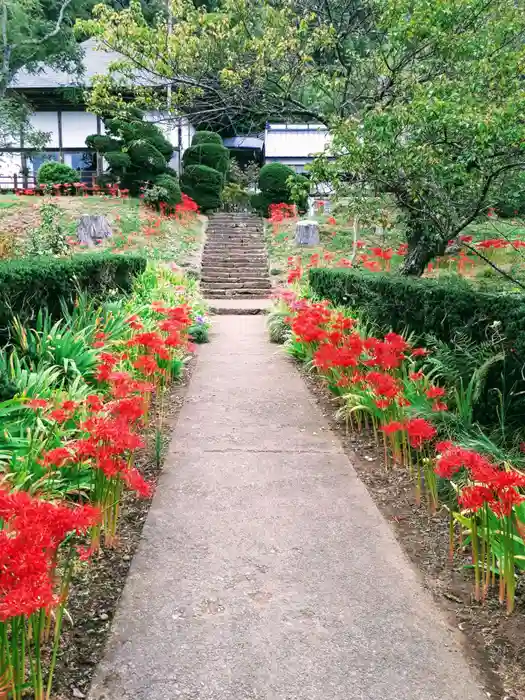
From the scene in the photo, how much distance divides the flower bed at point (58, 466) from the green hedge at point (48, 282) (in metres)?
0.18

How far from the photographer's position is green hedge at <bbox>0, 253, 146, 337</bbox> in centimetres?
458

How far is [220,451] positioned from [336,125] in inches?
161

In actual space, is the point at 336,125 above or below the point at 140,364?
above

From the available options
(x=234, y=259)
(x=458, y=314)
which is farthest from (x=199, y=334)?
(x=234, y=259)

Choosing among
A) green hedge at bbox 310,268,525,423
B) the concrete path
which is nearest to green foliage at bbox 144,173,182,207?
green hedge at bbox 310,268,525,423

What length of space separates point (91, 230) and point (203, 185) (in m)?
6.77

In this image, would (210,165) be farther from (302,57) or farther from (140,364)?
(140,364)

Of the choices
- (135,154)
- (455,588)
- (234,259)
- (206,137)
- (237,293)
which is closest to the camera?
(455,588)

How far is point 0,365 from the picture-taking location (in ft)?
12.7

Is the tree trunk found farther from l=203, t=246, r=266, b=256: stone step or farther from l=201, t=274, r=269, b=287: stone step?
l=203, t=246, r=266, b=256: stone step

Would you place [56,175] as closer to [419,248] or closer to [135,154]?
[135,154]

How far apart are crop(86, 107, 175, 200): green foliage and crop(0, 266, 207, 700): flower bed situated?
1337 centimetres

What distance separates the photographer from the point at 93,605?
227cm

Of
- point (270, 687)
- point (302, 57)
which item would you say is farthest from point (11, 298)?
point (302, 57)
